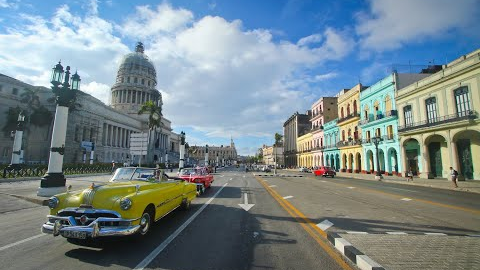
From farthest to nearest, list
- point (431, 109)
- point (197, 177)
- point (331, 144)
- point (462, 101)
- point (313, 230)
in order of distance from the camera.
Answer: point (331, 144) → point (431, 109) → point (462, 101) → point (197, 177) → point (313, 230)

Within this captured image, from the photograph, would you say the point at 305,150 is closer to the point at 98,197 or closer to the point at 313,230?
the point at 313,230

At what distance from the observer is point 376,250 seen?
4.67 m

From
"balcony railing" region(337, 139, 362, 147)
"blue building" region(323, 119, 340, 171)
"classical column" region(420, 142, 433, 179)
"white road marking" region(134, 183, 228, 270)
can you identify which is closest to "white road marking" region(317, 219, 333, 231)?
"white road marking" region(134, 183, 228, 270)

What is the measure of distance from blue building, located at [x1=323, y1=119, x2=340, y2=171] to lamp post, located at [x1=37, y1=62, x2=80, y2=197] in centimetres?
4877

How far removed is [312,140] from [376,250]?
2634 inches

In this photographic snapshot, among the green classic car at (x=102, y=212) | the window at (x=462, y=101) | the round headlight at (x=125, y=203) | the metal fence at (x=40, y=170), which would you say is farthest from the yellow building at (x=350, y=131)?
the round headlight at (x=125, y=203)

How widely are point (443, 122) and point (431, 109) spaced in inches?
126

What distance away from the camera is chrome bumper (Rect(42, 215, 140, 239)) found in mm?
4625

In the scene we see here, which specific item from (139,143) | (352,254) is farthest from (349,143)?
(352,254)

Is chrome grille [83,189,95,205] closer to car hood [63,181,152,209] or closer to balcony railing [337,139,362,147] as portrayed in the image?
car hood [63,181,152,209]

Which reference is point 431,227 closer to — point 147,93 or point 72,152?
point 72,152

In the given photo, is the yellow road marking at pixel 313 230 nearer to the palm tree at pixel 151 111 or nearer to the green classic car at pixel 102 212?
the green classic car at pixel 102 212

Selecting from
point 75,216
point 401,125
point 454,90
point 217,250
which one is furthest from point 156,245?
point 401,125

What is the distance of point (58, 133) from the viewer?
530 inches
